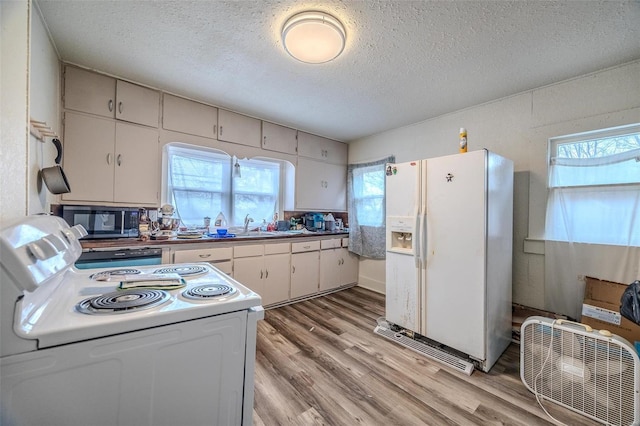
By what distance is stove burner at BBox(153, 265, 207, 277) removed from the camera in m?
1.33

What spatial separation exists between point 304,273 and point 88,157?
2.57 meters

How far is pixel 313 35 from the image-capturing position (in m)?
1.58

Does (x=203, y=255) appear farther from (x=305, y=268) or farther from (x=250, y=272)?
(x=305, y=268)

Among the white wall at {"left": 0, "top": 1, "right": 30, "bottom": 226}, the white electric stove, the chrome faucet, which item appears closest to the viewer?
the white electric stove

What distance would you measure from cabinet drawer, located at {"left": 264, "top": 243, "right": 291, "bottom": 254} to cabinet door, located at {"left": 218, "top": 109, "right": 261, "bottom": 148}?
1351 millimetres

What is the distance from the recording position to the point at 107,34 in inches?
70.6

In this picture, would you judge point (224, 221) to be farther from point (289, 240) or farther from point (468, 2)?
point (468, 2)

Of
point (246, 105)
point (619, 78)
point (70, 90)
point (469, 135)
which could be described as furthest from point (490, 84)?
point (70, 90)

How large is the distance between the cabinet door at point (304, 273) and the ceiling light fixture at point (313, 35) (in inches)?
90.3

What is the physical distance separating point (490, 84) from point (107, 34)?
10.5 feet

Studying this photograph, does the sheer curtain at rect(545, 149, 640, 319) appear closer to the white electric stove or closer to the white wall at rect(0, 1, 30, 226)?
the white electric stove

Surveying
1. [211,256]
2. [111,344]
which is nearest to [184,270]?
[111,344]

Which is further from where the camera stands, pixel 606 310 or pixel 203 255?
pixel 203 255

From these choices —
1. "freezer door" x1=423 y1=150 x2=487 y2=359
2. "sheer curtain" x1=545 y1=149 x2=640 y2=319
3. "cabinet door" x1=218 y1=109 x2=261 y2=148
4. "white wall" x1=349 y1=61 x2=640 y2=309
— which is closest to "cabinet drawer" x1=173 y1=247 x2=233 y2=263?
"cabinet door" x1=218 y1=109 x2=261 y2=148
